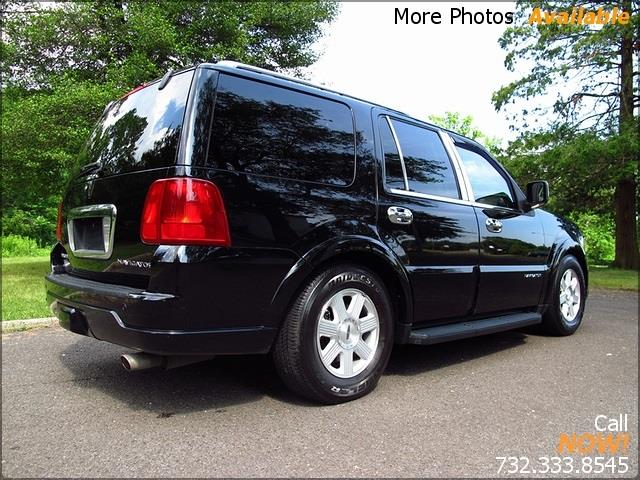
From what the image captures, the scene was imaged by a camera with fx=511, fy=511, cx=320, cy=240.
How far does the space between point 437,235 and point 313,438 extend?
1725 millimetres

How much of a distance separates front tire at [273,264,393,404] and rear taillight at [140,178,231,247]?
0.63 metres

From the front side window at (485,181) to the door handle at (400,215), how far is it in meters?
0.98

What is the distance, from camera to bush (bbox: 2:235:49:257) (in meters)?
25.2

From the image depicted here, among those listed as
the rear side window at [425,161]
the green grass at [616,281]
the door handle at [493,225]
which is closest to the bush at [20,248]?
the green grass at [616,281]

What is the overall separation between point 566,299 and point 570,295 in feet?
0.38

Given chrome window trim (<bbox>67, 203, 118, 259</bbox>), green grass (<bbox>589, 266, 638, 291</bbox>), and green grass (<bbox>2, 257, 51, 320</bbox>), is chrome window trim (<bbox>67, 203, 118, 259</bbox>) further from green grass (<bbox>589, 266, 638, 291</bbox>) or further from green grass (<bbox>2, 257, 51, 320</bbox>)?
green grass (<bbox>589, 266, 638, 291</bbox>)

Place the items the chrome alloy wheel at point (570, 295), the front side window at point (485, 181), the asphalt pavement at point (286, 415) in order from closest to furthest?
the asphalt pavement at point (286, 415)
the front side window at point (485, 181)
the chrome alloy wheel at point (570, 295)

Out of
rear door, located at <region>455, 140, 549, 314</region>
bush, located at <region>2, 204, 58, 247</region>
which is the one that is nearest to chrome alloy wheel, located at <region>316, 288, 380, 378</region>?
rear door, located at <region>455, 140, 549, 314</region>

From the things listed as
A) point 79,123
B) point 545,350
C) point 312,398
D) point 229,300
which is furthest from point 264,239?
point 79,123

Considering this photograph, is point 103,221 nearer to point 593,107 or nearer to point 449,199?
point 449,199

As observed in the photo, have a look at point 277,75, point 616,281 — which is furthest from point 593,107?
point 277,75

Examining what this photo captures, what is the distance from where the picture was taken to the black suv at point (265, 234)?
2574mm

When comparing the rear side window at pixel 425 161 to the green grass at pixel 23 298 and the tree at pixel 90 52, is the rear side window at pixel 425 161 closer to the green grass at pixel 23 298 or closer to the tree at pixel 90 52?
the green grass at pixel 23 298

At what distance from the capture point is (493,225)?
4.23 m
